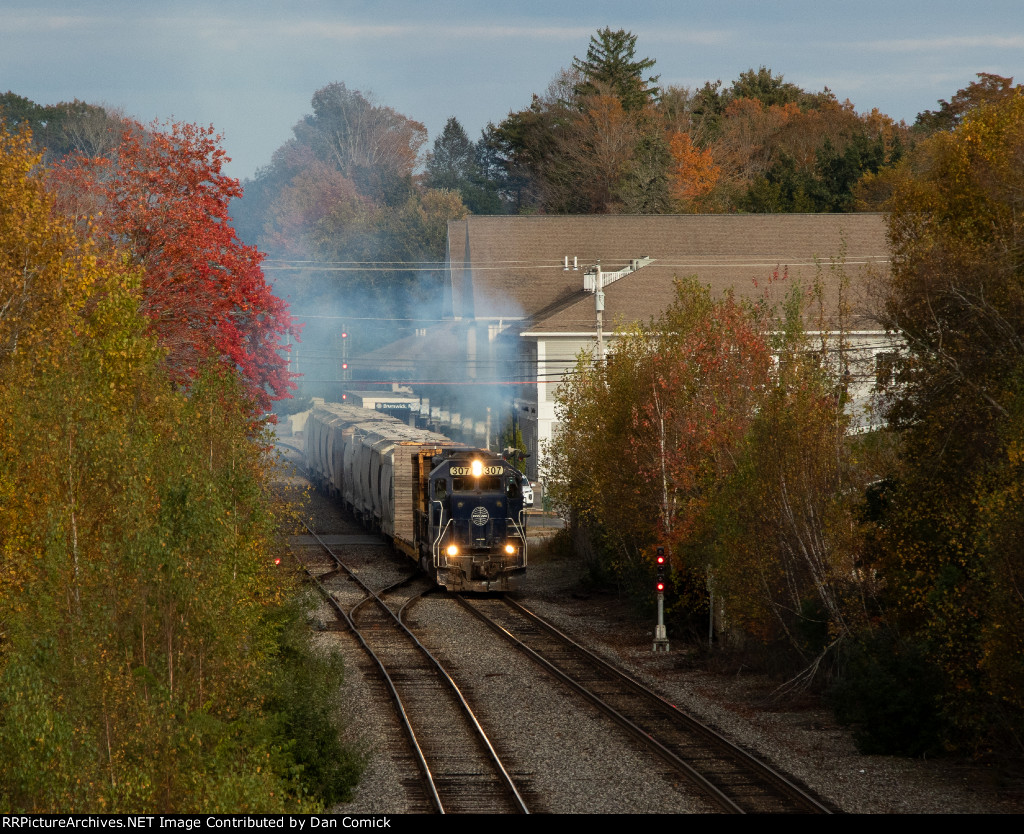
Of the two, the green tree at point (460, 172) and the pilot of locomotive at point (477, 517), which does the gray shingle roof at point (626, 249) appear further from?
the green tree at point (460, 172)

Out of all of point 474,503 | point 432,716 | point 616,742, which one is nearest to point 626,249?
point 474,503

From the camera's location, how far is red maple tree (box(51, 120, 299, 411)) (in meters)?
29.2

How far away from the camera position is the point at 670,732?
1877cm

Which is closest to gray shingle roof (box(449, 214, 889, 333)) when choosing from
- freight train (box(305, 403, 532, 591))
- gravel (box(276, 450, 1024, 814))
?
freight train (box(305, 403, 532, 591))

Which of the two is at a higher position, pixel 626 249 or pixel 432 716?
pixel 626 249

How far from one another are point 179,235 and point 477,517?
10477 mm

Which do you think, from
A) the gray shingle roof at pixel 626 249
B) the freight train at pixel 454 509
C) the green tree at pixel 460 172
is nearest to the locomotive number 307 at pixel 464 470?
the freight train at pixel 454 509

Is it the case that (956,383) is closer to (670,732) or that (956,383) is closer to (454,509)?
(670,732)

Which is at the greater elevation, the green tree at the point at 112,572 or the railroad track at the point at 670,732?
the green tree at the point at 112,572

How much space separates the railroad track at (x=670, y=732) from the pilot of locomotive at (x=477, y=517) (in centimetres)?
312

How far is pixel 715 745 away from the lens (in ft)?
59.0

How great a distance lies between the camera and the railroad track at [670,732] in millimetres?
15281
